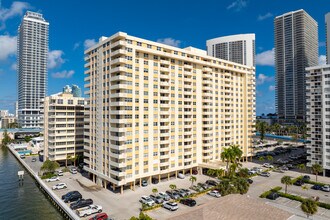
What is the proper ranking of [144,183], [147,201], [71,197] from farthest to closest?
[144,183] → [71,197] → [147,201]

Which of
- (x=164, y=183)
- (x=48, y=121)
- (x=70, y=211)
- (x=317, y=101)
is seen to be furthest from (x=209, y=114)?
(x=48, y=121)

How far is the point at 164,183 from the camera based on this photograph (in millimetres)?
75688

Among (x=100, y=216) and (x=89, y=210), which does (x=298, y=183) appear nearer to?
(x=100, y=216)

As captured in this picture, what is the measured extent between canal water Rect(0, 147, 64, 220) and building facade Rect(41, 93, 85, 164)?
573 inches

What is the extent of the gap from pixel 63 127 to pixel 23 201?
40.7 m

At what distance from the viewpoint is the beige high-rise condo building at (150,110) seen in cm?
6794

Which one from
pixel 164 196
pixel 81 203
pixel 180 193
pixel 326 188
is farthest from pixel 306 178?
pixel 81 203

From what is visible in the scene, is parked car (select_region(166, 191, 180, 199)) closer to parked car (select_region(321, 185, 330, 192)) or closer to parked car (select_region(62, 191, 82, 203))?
parked car (select_region(62, 191, 82, 203))

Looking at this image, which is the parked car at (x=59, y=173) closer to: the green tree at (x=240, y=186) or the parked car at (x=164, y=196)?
the parked car at (x=164, y=196)

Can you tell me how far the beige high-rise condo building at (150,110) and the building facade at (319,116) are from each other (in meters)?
28.9

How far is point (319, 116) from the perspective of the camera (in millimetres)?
87438

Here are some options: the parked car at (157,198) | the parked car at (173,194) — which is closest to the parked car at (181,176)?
the parked car at (173,194)

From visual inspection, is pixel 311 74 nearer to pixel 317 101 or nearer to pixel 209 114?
pixel 317 101

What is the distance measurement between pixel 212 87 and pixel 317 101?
122 ft
